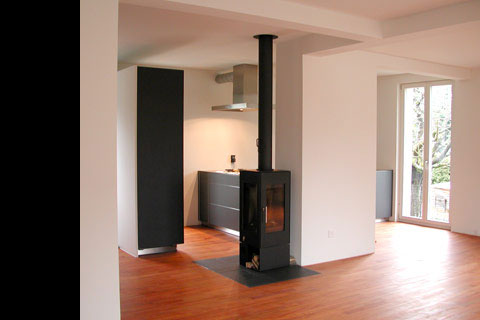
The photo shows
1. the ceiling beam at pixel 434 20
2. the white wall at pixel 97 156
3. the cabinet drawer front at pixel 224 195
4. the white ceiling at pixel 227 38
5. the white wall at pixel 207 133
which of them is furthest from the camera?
the white wall at pixel 207 133

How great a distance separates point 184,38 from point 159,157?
149cm

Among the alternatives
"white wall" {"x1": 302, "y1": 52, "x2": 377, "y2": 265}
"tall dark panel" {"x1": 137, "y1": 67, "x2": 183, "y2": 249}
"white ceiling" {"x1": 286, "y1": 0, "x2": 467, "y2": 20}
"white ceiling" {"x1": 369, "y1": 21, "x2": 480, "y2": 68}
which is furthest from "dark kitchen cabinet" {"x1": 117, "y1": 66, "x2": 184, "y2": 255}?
"white ceiling" {"x1": 369, "y1": 21, "x2": 480, "y2": 68}

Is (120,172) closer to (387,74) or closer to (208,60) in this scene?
(208,60)

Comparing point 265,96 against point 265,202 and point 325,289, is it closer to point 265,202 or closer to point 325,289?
point 265,202

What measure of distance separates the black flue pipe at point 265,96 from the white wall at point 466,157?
3.92 meters

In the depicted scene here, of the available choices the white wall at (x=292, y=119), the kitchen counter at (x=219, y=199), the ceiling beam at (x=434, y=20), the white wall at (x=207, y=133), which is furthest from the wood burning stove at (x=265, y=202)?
the white wall at (x=207, y=133)

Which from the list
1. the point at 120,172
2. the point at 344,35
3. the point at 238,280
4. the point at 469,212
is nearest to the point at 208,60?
the point at 120,172

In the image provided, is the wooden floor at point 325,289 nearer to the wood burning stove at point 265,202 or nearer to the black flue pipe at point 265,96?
the wood burning stove at point 265,202

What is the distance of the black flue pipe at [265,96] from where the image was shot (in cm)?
528

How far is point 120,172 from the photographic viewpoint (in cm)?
619

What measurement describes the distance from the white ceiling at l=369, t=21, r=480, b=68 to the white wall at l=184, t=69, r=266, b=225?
312 cm

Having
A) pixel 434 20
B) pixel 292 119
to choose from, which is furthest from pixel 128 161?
pixel 434 20

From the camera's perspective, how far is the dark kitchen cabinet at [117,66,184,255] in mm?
5820
